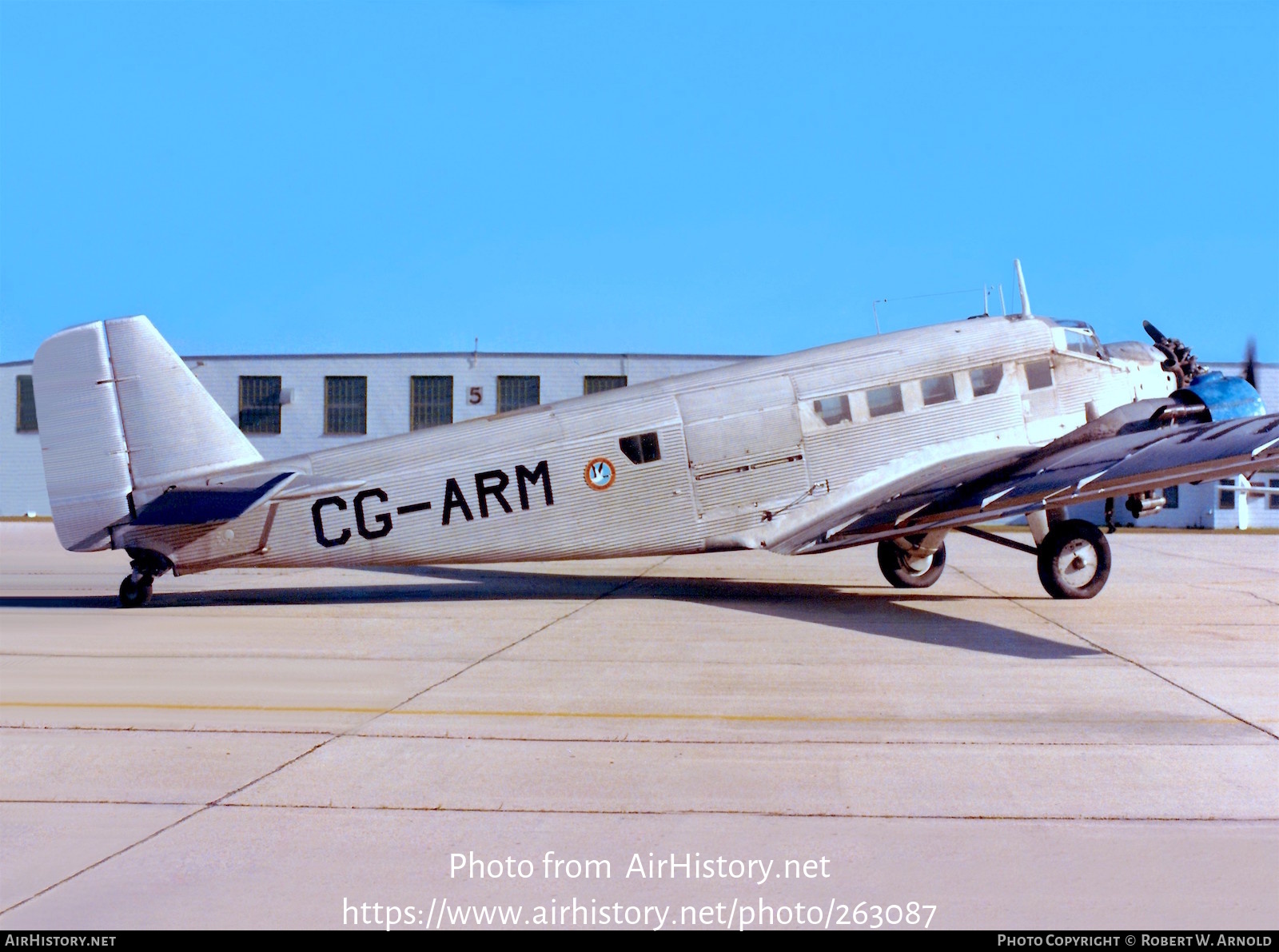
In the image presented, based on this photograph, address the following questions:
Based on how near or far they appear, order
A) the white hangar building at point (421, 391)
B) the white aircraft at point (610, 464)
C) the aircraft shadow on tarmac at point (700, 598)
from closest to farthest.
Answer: the aircraft shadow on tarmac at point (700, 598)
the white aircraft at point (610, 464)
the white hangar building at point (421, 391)

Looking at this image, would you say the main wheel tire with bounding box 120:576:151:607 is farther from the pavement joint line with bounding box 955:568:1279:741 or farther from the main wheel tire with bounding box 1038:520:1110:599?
the main wheel tire with bounding box 1038:520:1110:599

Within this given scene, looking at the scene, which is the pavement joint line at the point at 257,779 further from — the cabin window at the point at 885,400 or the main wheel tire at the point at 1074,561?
the main wheel tire at the point at 1074,561

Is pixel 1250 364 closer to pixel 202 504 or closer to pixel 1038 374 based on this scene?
pixel 1038 374

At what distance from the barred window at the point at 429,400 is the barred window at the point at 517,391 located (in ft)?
7.84

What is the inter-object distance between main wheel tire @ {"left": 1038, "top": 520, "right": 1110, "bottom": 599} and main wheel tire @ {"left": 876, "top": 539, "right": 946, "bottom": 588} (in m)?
2.40

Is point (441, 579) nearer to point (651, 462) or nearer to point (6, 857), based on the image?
point (651, 462)

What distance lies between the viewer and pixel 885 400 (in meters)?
15.5

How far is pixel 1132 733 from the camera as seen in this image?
7.71m

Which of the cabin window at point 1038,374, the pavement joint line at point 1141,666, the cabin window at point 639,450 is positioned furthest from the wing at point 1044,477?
the cabin window at point 639,450

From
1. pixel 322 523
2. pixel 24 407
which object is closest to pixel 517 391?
pixel 24 407

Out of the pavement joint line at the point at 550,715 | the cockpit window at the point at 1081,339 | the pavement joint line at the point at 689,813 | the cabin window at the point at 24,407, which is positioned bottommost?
the pavement joint line at the point at 689,813

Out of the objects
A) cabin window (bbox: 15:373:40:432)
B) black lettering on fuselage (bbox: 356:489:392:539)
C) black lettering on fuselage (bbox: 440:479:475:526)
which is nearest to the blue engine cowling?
black lettering on fuselage (bbox: 440:479:475:526)

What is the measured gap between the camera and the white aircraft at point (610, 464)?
575 inches

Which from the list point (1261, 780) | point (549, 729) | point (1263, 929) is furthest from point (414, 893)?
point (1261, 780)
